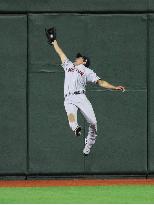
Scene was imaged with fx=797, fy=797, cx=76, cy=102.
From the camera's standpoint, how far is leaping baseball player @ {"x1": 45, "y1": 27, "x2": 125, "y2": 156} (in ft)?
55.7

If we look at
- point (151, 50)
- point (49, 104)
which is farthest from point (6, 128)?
point (151, 50)

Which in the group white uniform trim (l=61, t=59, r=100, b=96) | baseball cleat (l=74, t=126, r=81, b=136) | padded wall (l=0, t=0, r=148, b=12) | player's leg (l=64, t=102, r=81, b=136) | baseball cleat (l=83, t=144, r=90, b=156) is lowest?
baseball cleat (l=83, t=144, r=90, b=156)

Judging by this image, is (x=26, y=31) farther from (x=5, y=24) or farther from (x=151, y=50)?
(x=151, y=50)

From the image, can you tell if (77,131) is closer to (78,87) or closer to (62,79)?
(78,87)

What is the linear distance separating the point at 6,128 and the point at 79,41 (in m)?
2.42

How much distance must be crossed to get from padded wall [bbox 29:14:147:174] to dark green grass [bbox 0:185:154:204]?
1.34 metres

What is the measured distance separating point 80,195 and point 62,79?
3273mm

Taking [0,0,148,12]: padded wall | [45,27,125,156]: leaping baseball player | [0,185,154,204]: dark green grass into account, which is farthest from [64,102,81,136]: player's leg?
[0,0,148,12]: padded wall

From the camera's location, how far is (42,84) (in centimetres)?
1697

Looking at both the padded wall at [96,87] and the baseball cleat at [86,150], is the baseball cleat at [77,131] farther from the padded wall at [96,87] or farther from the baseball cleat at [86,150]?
the baseball cleat at [86,150]

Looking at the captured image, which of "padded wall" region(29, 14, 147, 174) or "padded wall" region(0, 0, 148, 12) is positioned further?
"padded wall" region(29, 14, 147, 174)

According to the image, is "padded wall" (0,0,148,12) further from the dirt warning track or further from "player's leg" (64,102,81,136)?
the dirt warning track

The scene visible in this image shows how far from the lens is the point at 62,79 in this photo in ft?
55.8

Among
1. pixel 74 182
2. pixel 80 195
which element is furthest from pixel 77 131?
pixel 80 195
